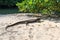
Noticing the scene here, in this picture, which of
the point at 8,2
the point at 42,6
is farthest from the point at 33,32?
the point at 8,2

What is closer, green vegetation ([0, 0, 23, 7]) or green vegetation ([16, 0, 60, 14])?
green vegetation ([16, 0, 60, 14])

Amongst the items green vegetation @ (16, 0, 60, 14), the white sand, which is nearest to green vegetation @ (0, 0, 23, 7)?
green vegetation @ (16, 0, 60, 14)

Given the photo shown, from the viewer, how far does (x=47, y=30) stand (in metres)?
7.02

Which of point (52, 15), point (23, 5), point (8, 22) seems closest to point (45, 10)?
point (52, 15)

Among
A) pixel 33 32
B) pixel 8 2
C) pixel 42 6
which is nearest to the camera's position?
pixel 33 32

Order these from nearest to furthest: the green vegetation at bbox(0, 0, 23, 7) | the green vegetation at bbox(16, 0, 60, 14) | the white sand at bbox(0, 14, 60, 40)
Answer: the white sand at bbox(0, 14, 60, 40), the green vegetation at bbox(16, 0, 60, 14), the green vegetation at bbox(0, 0, 23, 7)

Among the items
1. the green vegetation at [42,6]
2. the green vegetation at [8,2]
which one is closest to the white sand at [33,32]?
the green vegetation at [42,6]

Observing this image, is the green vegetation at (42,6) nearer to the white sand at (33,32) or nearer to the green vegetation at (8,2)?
the white sand at (33,32)

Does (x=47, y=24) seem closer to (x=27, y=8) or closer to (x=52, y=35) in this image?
(x=52, y=35)

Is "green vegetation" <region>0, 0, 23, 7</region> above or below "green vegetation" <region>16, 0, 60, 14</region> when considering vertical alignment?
below

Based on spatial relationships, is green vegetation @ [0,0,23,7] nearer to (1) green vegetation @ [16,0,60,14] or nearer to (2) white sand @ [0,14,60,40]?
(1) green vegetation @ [16,0,60,14]

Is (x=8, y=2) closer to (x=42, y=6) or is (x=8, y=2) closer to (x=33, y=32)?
(x=42, y=6)

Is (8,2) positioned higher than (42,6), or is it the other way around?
(42,6)

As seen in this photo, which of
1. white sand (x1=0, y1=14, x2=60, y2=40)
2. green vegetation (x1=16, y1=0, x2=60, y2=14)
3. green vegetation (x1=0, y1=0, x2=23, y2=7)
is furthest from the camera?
green vegetation (x1=0, y1=0, x2=23, y2=7)
